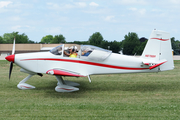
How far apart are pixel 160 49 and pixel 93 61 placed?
3.06 meters

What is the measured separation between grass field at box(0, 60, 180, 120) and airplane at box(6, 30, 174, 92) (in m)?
0.85

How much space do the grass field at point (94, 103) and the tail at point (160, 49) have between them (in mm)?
1240

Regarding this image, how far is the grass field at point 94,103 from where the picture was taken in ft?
18.5

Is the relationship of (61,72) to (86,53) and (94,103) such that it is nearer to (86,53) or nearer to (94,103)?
(86,53)

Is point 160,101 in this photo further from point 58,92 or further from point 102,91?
point 58,92

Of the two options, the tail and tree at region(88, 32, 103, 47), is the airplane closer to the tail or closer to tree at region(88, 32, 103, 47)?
the tail

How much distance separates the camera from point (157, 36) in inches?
354

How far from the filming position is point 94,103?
684 centimetres

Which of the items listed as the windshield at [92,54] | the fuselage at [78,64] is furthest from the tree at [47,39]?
the windshield at [92,54]

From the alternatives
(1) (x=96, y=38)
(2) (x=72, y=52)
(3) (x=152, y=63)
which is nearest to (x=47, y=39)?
(1) (x=96, y=38)

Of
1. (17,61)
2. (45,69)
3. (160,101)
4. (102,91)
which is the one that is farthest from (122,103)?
(17,61)

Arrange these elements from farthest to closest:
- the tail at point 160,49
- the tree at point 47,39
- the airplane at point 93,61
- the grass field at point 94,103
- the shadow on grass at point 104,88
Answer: the tree at point 47,39 < the tail at point 160,49 < the airplane at point 93,61 < the shadow on grass at point 104,88 < the grass field at point 94,103

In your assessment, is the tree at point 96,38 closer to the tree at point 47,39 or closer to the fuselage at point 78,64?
the tree at point 47,39

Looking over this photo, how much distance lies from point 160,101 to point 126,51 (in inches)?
3199
